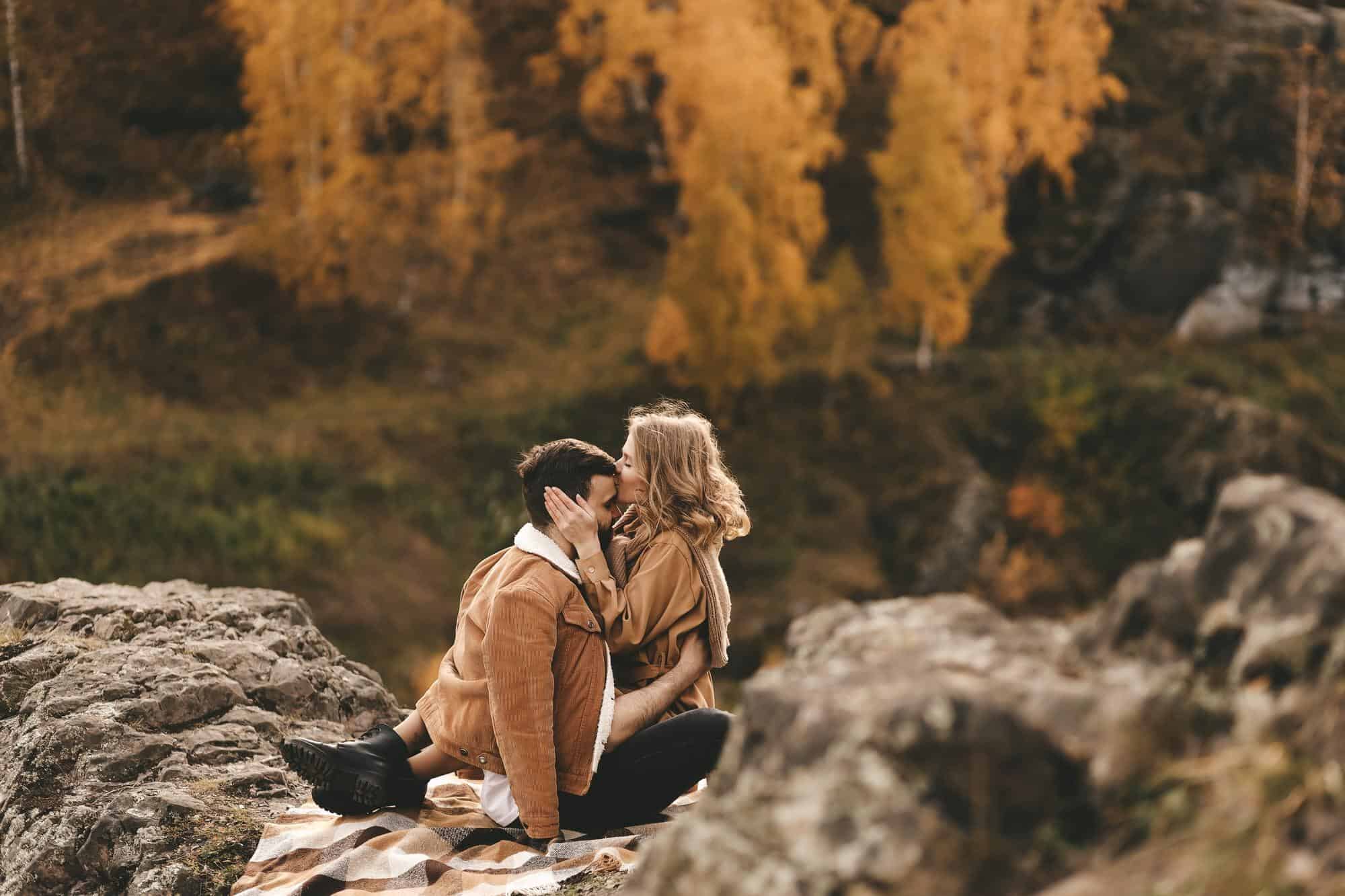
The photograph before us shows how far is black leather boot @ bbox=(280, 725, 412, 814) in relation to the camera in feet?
12.8

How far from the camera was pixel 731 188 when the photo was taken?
2019cm

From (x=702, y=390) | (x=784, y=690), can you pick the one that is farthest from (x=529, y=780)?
(x=702, y=390)

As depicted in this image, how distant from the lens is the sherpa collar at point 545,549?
12.7ft

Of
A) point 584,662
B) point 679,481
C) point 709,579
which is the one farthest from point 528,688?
point 679,481

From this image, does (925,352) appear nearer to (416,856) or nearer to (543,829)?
(543,829)

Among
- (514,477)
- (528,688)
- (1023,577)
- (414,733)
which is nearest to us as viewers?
(528,688)

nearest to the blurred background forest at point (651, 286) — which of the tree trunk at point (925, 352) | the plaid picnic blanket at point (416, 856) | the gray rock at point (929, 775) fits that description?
the tree trunk at point (925, 352)

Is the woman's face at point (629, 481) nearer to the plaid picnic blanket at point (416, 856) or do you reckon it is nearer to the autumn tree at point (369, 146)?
the plaid picnic blanket at point (416, 856)

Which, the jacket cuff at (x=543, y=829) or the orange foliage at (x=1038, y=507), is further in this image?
the orange foliage at (x=1038, y=507)

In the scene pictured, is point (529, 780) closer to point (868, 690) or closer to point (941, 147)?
point (868, 690)

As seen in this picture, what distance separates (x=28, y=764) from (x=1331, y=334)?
2558 cm

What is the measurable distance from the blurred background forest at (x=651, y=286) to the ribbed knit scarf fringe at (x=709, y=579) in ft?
34.7

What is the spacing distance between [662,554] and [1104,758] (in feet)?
7.54

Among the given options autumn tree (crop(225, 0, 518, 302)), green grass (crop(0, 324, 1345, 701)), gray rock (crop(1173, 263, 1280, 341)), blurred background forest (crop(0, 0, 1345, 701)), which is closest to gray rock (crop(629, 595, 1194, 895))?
green grass (crop(0, 324, 1345, 701))
